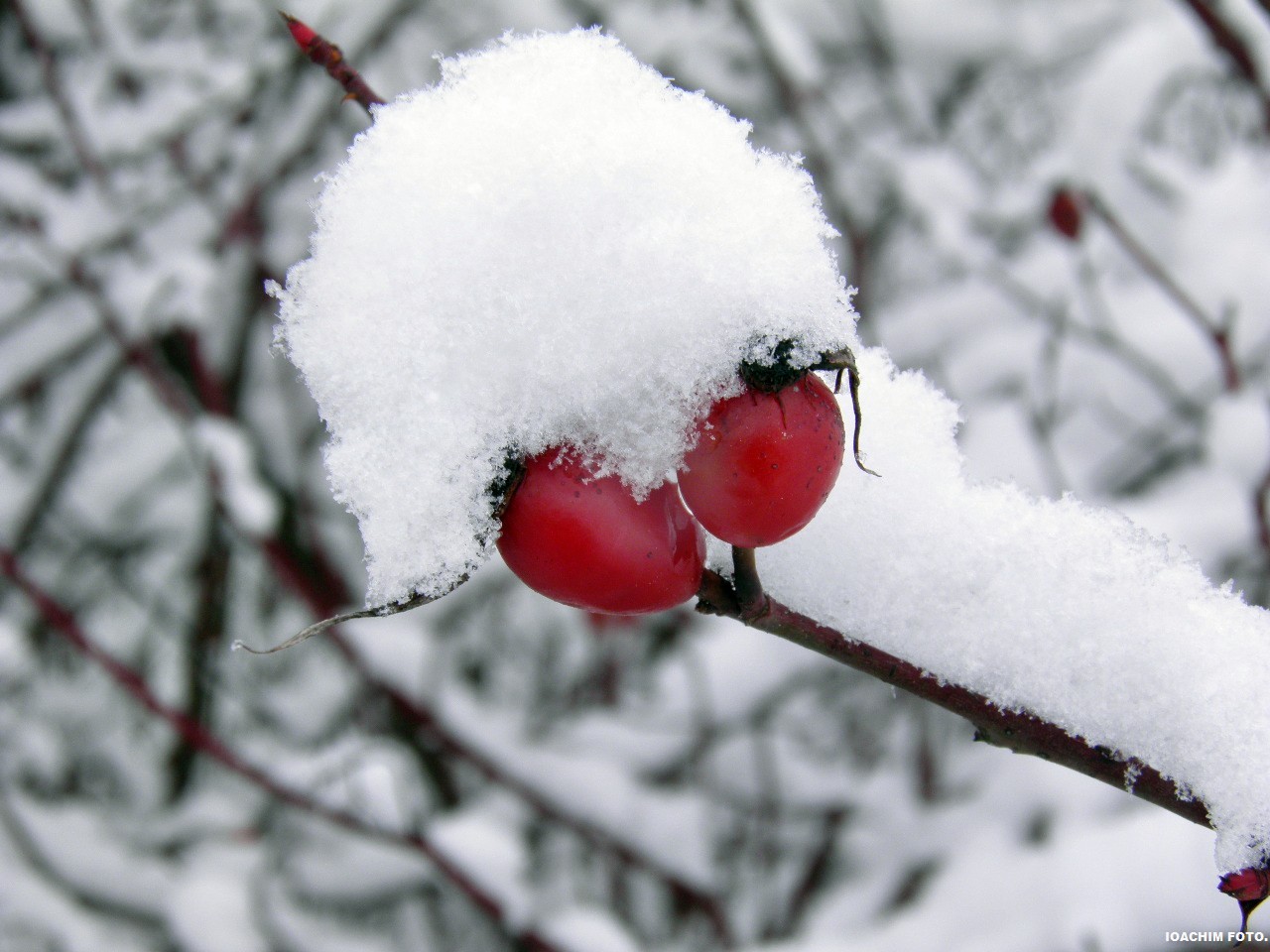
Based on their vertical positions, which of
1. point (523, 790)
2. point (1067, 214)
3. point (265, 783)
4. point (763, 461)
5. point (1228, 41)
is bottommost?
point (763, 461)

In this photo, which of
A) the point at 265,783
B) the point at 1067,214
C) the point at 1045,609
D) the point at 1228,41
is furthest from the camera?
Answer: the point at 1067,214

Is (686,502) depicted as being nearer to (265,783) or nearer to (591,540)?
(591,540)

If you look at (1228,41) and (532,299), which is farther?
(1228,41)

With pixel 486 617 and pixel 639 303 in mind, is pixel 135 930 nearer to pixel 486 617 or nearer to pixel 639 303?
pixel 486 617

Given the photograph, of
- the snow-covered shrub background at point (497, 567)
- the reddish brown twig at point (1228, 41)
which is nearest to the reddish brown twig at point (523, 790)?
the snow-covered shrub background at point (497, 567)

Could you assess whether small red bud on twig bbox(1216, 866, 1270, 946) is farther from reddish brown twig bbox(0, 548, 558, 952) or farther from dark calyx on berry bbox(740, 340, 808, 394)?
reddish brown twig bbox(0, 548, 558, 952)

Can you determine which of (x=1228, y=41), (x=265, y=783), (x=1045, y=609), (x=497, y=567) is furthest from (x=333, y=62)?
(x=497, y=567)
